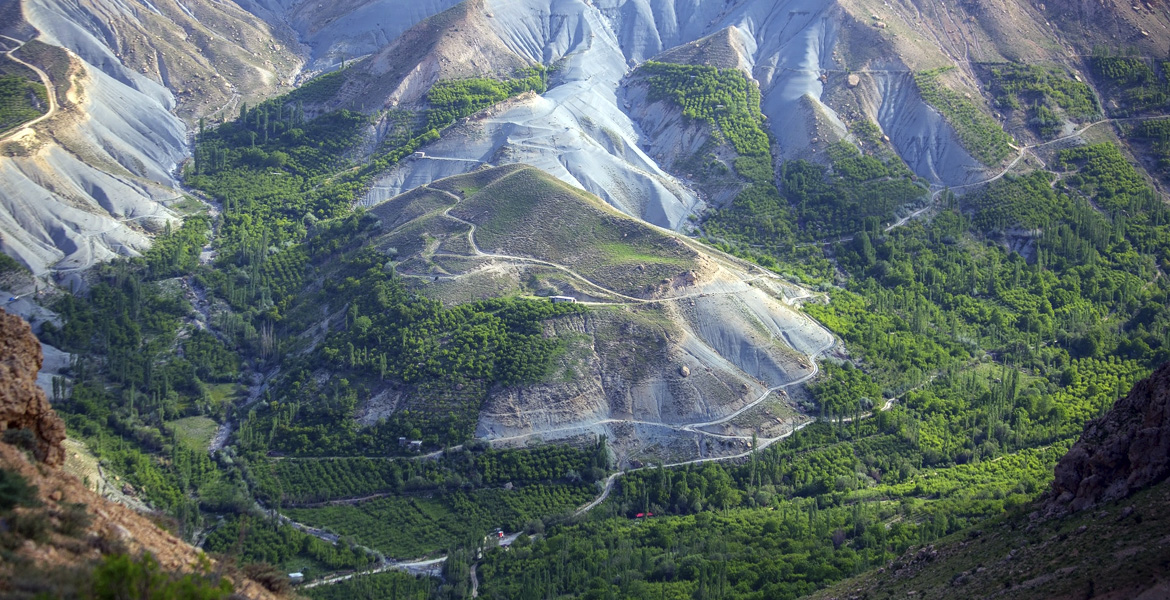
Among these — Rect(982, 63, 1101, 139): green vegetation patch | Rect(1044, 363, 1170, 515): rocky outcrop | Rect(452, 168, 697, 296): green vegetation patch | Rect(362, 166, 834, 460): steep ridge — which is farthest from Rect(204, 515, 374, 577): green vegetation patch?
Rect(982, 63, 1101, 139): green vegetation patch

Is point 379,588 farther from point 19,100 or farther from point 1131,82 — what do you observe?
point 1131,82

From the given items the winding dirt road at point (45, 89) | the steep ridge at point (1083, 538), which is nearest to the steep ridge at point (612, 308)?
the steep ridge at point (1083, 538)

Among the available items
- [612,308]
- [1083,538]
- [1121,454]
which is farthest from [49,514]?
[612,308]

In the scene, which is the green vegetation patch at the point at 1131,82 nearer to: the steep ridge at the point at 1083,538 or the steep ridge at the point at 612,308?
the steep ridge at the point at 612,308

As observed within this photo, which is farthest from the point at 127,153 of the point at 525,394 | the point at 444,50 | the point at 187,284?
the point at 525,394

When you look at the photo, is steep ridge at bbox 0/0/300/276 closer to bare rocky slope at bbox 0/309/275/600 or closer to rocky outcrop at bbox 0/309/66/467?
rocky outcrop at bbox 0/309/66/467
